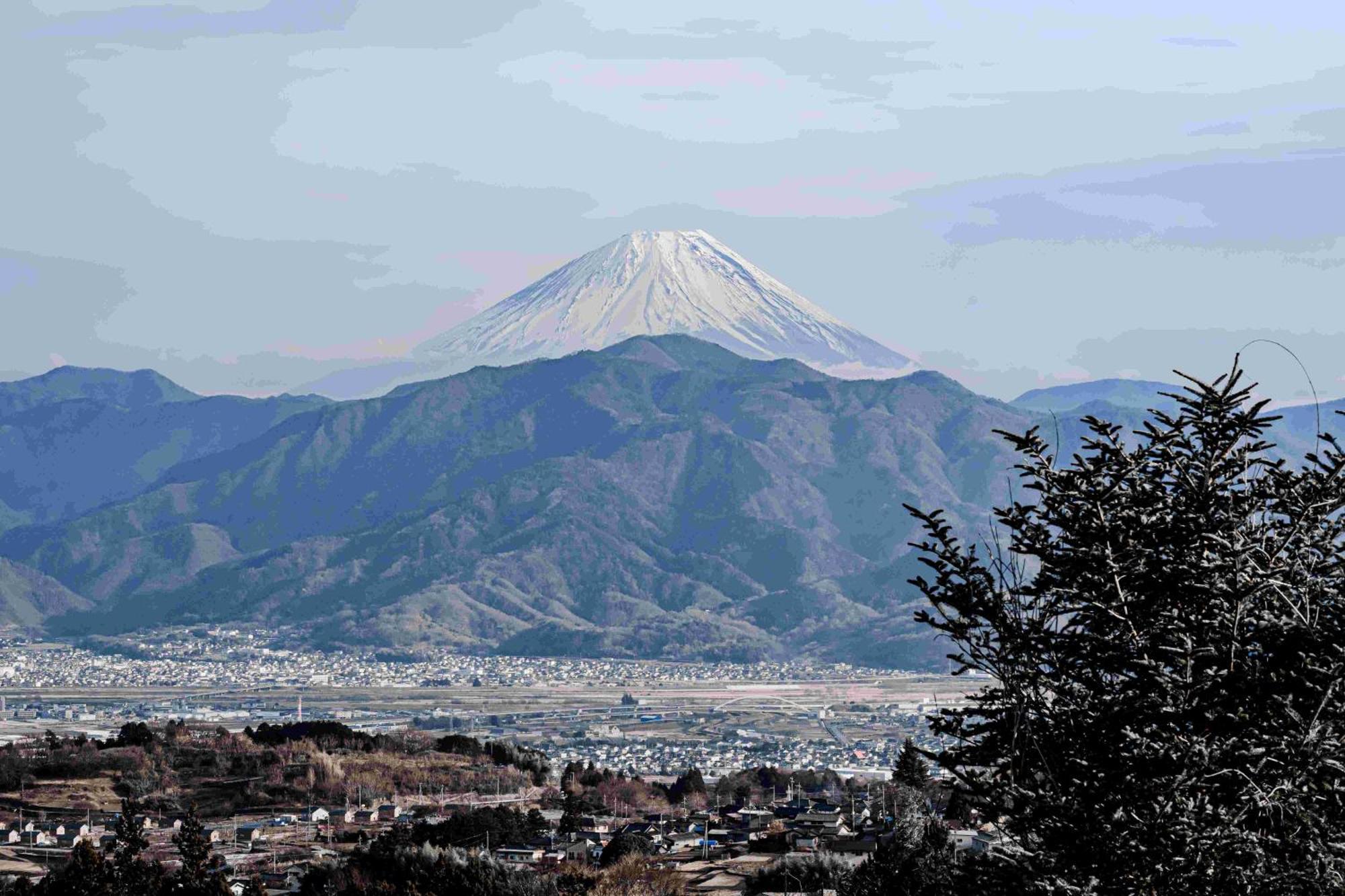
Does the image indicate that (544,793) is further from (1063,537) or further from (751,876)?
(1063,537)

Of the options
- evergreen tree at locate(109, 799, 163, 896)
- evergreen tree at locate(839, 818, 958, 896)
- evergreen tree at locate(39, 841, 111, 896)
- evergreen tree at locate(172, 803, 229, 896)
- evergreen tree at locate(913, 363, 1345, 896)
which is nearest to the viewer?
evergreen tree at locate(913, 363, 1345, 896)

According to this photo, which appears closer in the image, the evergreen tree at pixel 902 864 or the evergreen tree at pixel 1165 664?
the evergreen tree at pixel 1165 664

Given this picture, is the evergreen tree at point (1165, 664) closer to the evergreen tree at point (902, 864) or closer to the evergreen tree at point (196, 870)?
the evergreen tree at point (902, 864)

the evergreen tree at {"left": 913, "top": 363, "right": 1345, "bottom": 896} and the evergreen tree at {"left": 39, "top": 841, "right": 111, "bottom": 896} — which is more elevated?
the evergreen tree at {"left": 913, "top": 363, "right": 1345, "bottom": 896}

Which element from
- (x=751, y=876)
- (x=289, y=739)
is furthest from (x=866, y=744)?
(x=751, y=876)

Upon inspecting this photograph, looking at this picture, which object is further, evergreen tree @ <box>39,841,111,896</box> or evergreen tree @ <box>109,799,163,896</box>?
evergreen tree @ <box>109,799,163,896</box>

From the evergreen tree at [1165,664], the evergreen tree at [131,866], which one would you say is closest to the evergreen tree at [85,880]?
the evergreen tree at [131,866]

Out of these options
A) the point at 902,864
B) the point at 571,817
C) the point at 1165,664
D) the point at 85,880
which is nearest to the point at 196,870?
the point at 85,880

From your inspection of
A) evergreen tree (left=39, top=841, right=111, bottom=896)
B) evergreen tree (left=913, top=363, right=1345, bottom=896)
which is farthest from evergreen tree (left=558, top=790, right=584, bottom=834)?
evergreen tree (left=913, top=363, right=1345, bottom=896)

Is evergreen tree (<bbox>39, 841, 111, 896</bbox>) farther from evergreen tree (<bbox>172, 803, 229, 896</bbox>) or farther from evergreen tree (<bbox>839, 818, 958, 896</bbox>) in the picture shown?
evergreen tree (<bbox>839, 818, 958, 896</bbox>)

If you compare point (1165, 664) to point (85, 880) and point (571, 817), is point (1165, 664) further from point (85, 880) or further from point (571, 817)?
point (571, 817)
